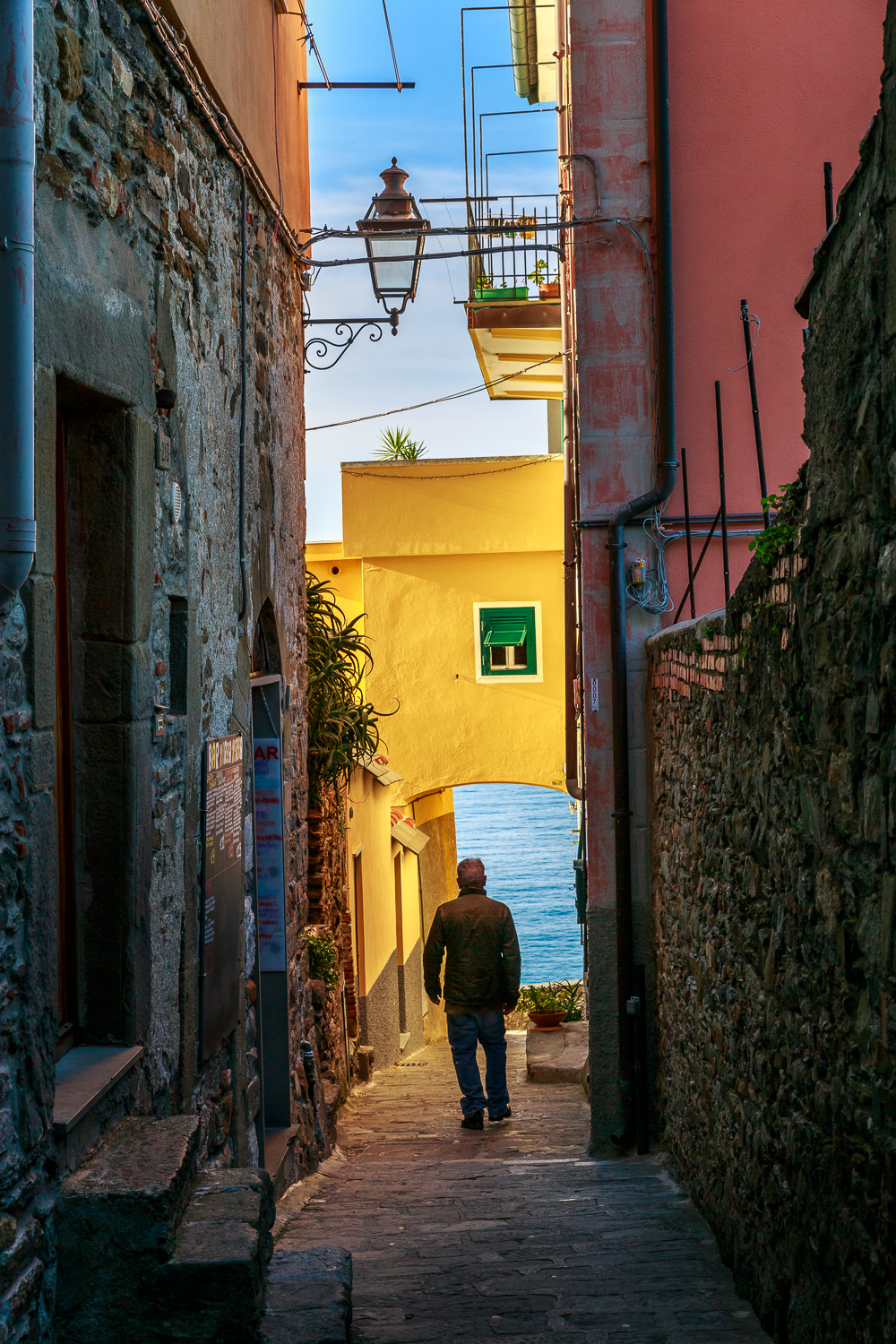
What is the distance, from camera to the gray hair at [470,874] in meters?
7.73

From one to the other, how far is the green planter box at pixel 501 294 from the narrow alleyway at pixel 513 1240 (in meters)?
7.13

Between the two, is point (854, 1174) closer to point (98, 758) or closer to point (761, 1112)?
point (761, 1112)

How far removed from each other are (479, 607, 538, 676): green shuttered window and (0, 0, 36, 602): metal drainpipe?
1281 centimetres

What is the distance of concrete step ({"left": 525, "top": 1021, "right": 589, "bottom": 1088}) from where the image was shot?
10.2 metres

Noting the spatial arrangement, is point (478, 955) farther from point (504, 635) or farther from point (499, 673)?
point (504, 635)

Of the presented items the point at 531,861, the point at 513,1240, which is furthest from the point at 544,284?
the point at 531,861

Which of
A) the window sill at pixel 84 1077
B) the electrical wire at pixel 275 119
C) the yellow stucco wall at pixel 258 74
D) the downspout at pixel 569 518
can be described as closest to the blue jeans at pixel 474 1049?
the downspout at pixel 569 518

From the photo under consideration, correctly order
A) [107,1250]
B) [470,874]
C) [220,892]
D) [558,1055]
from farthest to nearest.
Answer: [558,1055]
[470,874]
[220,892]
[107,1250]

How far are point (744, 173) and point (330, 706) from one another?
414 cm

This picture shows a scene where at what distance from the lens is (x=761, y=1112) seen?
3748mm

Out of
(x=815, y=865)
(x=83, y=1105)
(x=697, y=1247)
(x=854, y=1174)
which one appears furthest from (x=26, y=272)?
(x=697, y=1247)

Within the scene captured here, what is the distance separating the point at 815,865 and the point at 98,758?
1.88 metres

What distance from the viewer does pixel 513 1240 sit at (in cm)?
477

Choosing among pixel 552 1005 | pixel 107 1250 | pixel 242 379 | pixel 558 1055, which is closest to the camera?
pixel 107 1250
